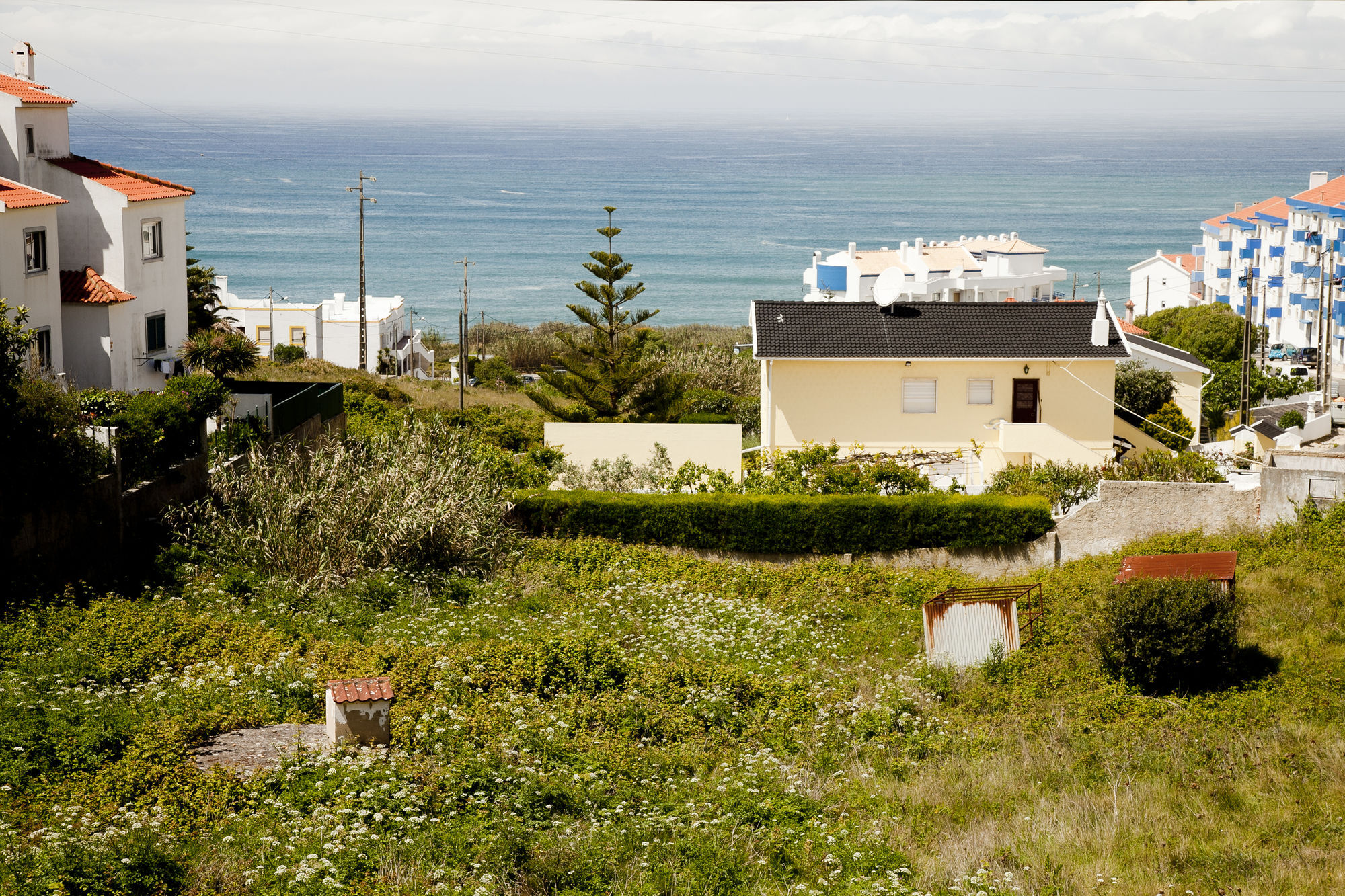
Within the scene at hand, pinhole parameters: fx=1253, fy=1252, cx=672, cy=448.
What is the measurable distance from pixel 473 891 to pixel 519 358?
188 feet

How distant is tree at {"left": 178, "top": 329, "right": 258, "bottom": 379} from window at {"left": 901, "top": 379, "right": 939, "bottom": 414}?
39.3 feet

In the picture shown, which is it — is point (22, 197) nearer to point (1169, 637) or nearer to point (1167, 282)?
point (1169, 637)

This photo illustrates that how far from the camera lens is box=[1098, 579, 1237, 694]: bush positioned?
13031mm

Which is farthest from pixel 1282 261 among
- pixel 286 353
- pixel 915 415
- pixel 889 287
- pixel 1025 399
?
pixel 915 415

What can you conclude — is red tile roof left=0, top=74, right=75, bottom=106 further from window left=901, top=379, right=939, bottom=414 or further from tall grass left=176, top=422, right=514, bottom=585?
window left=901, top=379, right=939, bottom=414

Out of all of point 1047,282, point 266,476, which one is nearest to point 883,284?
point 266,476

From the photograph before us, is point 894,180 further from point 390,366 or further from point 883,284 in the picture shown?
point 883,284

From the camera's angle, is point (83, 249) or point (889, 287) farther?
point (889, 287)

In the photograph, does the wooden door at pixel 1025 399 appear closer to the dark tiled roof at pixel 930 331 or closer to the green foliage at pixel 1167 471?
the dark tiled roof at pixel 930 331

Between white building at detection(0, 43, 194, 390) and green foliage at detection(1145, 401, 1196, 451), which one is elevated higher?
white building at detection(0, 43, 194, 390)

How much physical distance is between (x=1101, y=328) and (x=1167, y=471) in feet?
18.0

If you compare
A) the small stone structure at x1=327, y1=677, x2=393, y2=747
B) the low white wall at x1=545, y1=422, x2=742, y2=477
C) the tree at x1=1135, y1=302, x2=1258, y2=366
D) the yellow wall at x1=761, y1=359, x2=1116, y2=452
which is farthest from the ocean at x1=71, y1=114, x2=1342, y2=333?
the small stone structure at x1=327, y1=677, x2=393, y2=747

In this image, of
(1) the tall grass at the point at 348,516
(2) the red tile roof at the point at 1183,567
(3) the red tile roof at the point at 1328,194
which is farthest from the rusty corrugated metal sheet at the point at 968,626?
(3) the red tile roof at the point at 1328,194

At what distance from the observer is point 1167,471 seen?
1925 cm
